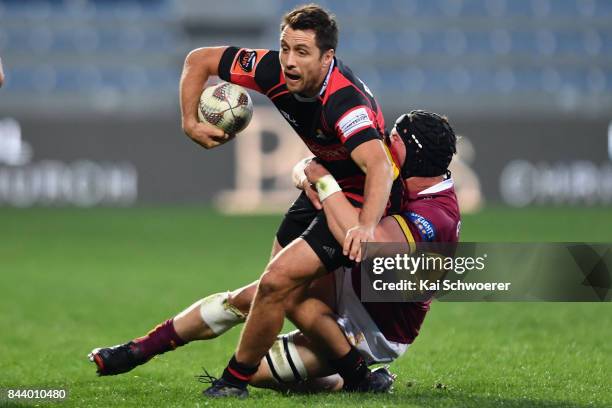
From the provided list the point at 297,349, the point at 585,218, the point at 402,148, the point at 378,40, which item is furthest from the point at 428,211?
the point at 378,40

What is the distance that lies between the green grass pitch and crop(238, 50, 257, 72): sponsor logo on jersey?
174 centimetres

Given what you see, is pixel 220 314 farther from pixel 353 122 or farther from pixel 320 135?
pixel 353 122

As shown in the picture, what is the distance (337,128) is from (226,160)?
Result: 16.1m

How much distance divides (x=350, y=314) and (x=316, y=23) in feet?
5.03

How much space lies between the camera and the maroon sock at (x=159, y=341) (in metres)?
5.63

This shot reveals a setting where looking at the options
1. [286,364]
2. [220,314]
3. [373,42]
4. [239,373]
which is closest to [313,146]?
[220,314]

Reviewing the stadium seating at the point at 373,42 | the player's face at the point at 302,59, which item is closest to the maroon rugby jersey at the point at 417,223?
the player's face at the point at 302,59

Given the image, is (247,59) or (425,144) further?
(247,59)

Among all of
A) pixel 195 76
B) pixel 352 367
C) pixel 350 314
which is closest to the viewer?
pixel 352 367

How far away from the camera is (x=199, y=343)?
7684 millimetres

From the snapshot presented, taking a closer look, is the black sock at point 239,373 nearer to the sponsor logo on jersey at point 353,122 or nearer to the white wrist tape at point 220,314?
the white wrist tape at point 220,314

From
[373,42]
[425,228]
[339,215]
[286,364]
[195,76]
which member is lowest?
[373,42]

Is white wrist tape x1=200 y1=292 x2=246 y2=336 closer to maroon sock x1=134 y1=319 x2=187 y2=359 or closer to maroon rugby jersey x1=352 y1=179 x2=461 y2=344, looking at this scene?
maroon sock x1=134 y1=319 x2=187 y2=359

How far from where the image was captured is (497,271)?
17.7 ft
